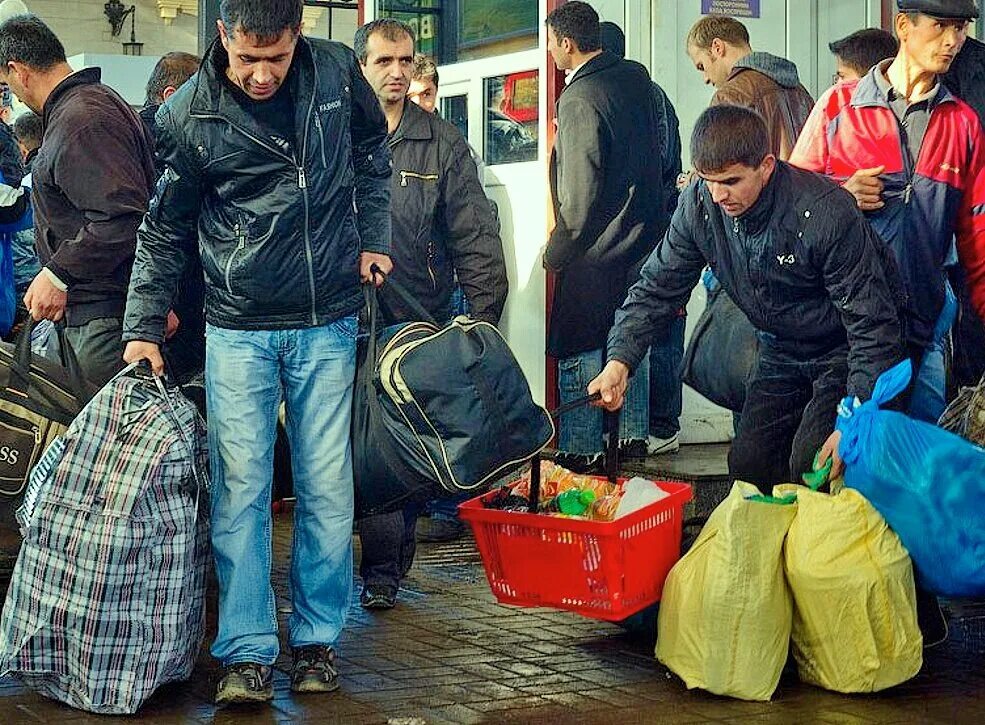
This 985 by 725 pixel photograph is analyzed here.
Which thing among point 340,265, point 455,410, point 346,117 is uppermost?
point 346,117

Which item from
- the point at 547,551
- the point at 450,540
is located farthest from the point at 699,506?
the point at 547,551

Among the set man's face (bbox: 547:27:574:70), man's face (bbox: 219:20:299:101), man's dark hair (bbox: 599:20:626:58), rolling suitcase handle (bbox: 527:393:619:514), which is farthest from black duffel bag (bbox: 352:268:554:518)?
man's dark hair (bbox: 599:20:626:58)

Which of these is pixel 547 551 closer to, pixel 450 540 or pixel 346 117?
pixel 346 117

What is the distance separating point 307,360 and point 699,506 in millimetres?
3200

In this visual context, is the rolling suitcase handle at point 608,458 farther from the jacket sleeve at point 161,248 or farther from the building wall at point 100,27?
the building wall at point 100,27

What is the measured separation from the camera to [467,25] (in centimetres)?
988

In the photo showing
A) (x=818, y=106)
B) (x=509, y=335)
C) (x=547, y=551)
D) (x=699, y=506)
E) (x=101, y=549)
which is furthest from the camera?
(x=509, y=335)

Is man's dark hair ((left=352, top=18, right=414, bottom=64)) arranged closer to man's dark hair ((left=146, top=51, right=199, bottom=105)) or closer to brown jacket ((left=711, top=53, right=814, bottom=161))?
man's dark hair ((left=146, top=51, right=199, bottom=105))

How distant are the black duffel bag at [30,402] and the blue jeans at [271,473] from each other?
3.17 ft

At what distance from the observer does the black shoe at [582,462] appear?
28.1 feet

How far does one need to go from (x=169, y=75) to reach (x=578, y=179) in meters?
2.05

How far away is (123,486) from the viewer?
5117 millimetres

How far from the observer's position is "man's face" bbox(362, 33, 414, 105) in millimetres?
7043

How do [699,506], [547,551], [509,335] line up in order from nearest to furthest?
[547,551], [699,506], [509,335]
